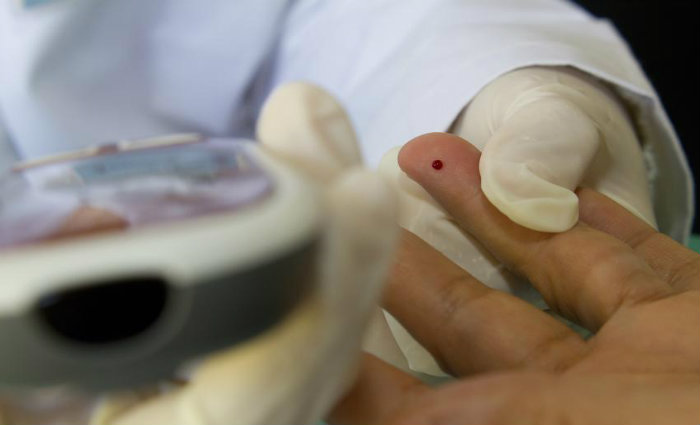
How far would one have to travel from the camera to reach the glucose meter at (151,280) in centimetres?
12

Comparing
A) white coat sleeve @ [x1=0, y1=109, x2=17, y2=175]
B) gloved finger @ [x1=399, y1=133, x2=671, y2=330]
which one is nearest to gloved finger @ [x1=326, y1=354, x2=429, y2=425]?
gloved finger @ [x1=399, y1=133, x2=671, y2=330]

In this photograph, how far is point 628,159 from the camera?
37cm

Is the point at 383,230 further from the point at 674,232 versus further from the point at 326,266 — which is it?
the point at 674,232

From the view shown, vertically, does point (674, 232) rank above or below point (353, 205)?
below

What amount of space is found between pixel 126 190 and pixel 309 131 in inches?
2.3

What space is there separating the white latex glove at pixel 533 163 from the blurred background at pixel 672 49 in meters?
0.27

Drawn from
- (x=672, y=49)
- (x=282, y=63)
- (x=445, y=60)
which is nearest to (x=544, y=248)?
(x=445, y=60)

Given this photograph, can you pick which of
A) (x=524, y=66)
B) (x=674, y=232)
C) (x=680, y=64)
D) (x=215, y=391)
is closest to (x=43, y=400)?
(x=215, y=391)

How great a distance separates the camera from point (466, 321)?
0.27 metres

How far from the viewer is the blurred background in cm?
61

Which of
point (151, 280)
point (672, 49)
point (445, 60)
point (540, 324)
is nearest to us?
point (151, 280)

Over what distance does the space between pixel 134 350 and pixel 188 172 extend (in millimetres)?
55

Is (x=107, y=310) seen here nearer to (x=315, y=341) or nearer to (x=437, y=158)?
(x=315, y=341)

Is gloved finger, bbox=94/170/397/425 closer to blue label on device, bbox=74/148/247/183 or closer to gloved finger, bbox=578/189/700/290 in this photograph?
blue label on device, bbox=74/148/247/183
